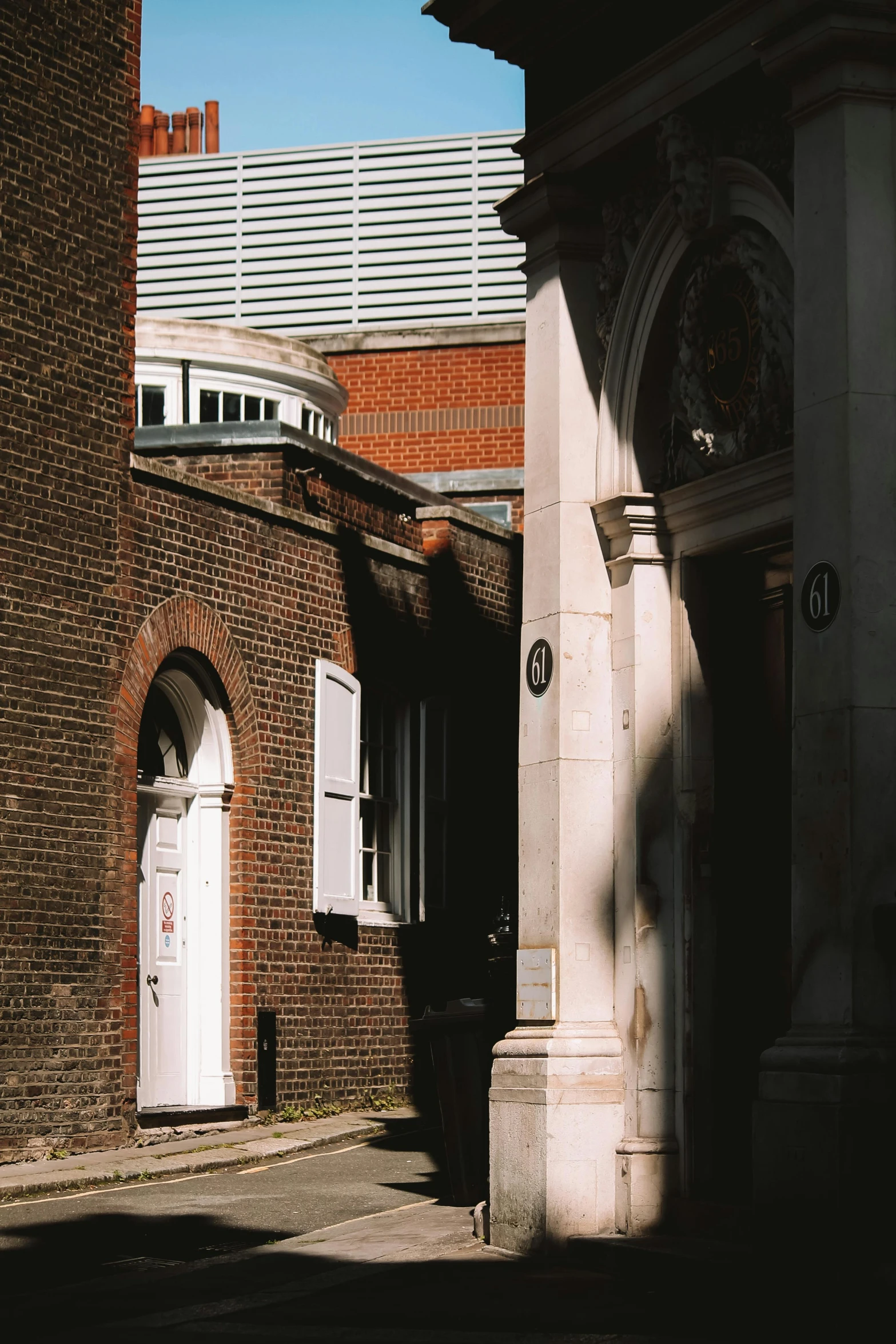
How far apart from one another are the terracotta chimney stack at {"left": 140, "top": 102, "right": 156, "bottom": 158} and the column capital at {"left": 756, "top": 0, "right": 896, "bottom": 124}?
25.3 meters

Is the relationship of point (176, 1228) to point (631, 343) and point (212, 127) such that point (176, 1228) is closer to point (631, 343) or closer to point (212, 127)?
point (631, 343)

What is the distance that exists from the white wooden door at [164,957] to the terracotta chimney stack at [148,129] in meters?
19.9

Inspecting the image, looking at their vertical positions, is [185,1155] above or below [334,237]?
below

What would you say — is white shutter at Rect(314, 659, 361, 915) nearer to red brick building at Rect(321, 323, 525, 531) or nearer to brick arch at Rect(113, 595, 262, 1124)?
brick arch at Rect(113, 595, 262, 1124)

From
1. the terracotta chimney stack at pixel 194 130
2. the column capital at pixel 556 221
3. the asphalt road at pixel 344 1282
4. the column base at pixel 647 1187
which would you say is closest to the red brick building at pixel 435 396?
the terracotta chimney stack at pixel 194 130

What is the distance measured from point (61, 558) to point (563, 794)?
5.10 meters

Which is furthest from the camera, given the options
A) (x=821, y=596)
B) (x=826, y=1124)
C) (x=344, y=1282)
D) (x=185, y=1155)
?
(x=185, y=1155)

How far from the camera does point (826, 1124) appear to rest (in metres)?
7.01

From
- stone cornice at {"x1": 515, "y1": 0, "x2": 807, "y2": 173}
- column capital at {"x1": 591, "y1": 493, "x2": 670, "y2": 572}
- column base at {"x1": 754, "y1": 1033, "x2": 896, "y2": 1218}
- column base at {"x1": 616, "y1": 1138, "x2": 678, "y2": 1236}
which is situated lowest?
column base at {"x1": 616, "y1": 1138, "x2": 678, "y2": 1236}

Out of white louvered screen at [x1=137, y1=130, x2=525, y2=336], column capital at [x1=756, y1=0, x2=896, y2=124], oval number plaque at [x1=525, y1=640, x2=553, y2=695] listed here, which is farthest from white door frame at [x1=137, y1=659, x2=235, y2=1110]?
white louvered screen at [x1=137, y1=130, x2=525, y2=336]

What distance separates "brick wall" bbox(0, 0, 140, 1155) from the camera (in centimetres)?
1245

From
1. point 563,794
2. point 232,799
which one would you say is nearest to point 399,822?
point 232,799

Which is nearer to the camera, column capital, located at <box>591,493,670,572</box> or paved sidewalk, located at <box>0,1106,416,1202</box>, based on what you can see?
column capital, located at <box>591,493,670,572</box>

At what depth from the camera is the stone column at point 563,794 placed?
8.79 meters
